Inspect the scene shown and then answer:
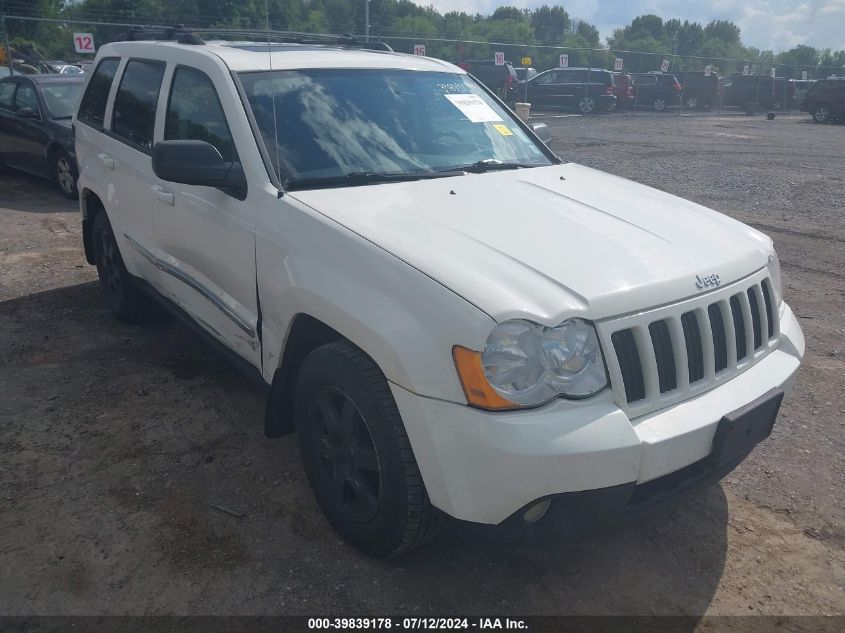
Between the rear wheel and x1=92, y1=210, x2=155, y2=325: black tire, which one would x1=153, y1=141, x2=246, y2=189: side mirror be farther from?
the rear wheel

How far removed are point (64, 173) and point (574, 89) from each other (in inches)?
878

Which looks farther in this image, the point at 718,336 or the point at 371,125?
the point at 371,125

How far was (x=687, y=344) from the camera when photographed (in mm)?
2588

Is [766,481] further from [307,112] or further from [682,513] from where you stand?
[307,112]

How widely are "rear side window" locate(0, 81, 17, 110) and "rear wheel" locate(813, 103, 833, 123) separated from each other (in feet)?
87.0

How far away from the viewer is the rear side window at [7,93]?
10.4m

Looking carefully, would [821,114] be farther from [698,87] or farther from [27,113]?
[27,113]

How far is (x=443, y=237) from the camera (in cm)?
273

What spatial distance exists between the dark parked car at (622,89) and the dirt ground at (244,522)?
25.4m

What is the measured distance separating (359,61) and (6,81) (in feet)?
29.3

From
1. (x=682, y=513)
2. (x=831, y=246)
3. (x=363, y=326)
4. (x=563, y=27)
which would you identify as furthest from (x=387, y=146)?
(x=563, y=27)

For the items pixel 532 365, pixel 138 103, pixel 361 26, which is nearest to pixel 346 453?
pixel 532 365

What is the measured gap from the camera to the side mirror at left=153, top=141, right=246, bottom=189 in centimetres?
313

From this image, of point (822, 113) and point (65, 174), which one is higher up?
point (822, 113)
